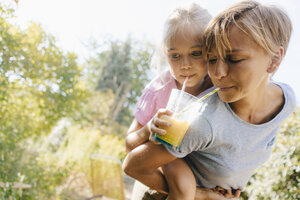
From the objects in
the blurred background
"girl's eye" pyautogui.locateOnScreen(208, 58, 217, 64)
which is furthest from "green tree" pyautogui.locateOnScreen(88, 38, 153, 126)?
"girl's eye" pyautogui.locateOnScreen(208, 58, 217, 64)

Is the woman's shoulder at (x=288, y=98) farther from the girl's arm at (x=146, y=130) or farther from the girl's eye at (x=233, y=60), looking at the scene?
the girl's arm at (x=146, y=130)

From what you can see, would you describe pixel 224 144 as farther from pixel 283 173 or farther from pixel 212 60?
pixel 283 173

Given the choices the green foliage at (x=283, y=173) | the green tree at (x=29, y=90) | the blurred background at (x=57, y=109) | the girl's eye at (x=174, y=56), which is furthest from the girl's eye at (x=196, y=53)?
the green tree at (x=29, y=90)

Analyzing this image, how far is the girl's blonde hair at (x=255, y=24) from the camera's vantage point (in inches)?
48.6

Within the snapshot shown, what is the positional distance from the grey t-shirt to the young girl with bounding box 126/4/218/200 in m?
0.38

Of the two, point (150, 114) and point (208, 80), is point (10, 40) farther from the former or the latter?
point (208, 80)

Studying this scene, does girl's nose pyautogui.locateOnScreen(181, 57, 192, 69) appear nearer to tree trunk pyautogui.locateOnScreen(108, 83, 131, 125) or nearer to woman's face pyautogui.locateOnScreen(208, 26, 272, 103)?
woman's face pyautogui.locateOnScreen(208, 26, 272, 103)

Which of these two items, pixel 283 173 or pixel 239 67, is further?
pixel 283 173

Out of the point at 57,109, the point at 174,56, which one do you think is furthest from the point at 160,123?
the point at 57,109

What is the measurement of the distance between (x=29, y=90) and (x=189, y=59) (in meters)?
4.05

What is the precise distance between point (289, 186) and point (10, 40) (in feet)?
12.5

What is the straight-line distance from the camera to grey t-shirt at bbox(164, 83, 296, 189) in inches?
51.5

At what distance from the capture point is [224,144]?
138 centimetres

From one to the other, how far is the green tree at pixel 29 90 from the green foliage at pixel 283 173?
10.1 ft
